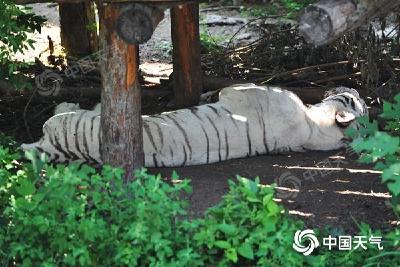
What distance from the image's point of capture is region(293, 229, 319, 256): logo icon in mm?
3281

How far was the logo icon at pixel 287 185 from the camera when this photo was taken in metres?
4.38

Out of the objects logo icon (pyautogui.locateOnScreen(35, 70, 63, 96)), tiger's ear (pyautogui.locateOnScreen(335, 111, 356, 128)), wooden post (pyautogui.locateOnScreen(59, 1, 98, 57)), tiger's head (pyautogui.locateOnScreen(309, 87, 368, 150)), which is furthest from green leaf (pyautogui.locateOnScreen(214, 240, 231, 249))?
wooden post (pyautogui.locateOnScreen(59, 1, 98, 57))

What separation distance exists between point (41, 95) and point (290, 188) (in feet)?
8.10

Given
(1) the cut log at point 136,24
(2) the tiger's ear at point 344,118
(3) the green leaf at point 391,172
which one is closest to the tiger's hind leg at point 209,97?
(2) the tiger's ear at point 344,118

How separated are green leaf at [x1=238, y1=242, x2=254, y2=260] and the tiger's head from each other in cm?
244

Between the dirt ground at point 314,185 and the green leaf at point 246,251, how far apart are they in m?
0.88

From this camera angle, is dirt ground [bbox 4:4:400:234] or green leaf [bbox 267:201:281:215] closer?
green leaf [bbox 267:201:281:215]

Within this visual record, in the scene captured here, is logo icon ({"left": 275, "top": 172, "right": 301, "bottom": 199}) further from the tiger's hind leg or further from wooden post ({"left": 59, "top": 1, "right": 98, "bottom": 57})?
wooden post ({"left": 59, "top": 1, "right": 98, "bottom": 57})

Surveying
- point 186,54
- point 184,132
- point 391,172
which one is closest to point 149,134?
point 184,132

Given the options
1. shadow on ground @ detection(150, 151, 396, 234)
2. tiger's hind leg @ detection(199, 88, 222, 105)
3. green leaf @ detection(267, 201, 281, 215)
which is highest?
tiger's hind leg @ detection(199, 88, 222, 105)

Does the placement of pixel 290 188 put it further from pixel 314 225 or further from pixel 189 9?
pixel 189 9

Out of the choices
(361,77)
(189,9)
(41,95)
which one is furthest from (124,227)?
(361,77)

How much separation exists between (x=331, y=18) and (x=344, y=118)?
254cm

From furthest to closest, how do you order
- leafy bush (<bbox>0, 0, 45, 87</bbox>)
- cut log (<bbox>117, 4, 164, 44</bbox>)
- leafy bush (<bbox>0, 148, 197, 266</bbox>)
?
leafy bush (<bbox>0, 0, 45, 87</bbox>)
cut log (<bbox>117, 4, 164, 44</bbox>)
leafy bush (<bbox>0, 148, 197, 266</bbox>)
